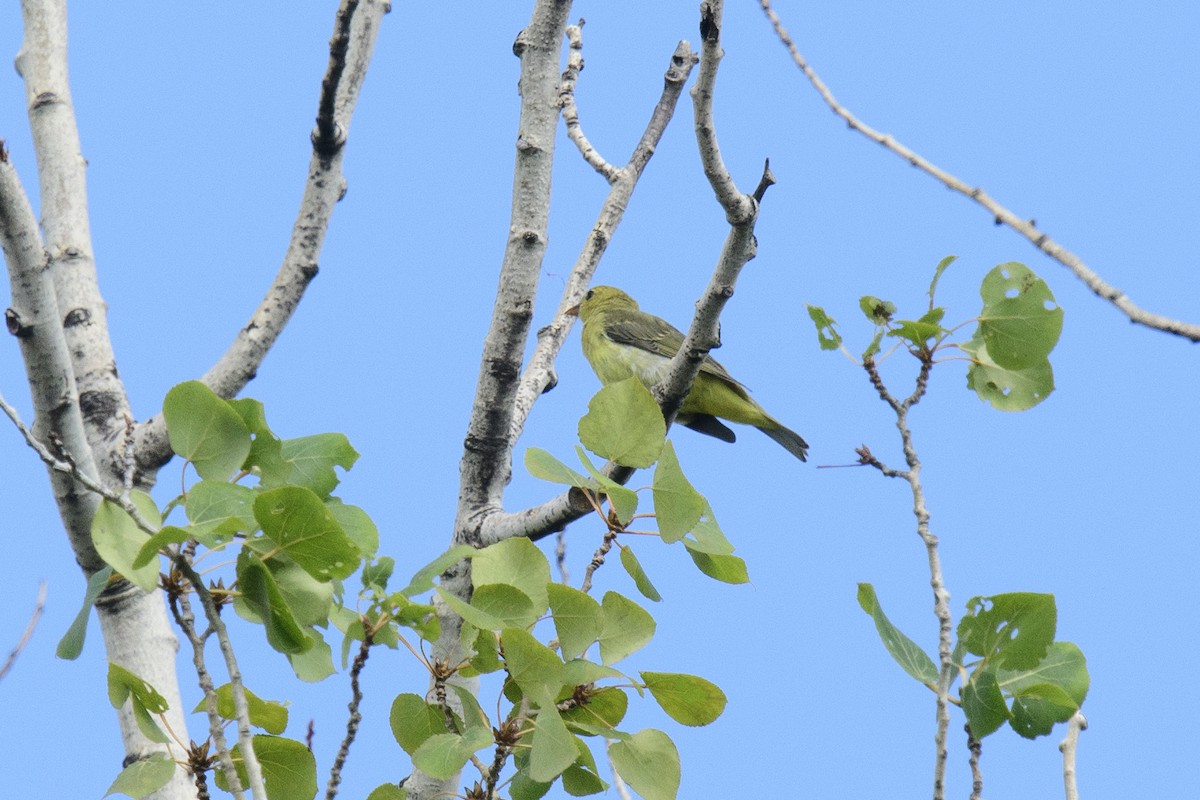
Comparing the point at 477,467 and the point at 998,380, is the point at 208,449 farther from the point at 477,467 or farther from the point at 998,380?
the point at 998,380

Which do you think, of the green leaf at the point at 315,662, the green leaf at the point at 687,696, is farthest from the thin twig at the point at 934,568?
the green leaf at the point at 315,662

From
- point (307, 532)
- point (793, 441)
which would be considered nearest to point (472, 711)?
point (307, 532)

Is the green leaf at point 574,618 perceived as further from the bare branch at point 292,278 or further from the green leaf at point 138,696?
the bare branch at point 292,278

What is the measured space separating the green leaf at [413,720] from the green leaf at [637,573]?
0.53m

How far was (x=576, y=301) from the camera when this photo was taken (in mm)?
5141

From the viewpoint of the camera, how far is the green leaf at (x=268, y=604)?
7.57 feet

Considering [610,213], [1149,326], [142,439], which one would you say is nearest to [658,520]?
[1149,326]

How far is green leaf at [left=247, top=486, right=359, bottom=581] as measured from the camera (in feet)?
7.37

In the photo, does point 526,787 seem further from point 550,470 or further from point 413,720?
point 550,470

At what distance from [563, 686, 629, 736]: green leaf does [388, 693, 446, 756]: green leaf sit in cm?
34

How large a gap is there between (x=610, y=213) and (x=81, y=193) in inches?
82.0

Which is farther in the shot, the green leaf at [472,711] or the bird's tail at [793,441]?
the bird's tail at [793,441]

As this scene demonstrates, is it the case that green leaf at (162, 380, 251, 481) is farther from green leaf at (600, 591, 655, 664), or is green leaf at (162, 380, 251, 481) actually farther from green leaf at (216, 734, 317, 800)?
green leaf at (600, 591, 655, 664)

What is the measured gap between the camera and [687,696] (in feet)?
8.50
